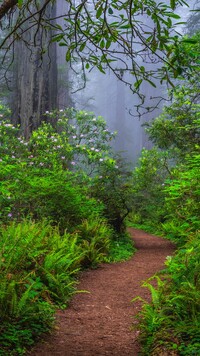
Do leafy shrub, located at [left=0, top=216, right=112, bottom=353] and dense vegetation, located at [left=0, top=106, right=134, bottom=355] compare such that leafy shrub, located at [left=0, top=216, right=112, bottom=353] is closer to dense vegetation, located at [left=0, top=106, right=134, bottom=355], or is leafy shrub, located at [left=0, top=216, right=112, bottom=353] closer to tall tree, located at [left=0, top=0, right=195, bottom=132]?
dense vegetation, located at [left=0, top=106, right=134, bottom=355]

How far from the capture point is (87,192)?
10.2 meters

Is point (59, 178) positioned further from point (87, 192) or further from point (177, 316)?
point (177, 316)

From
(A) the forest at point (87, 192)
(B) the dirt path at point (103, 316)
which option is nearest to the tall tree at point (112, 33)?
(A) the forest at point (87, 192)

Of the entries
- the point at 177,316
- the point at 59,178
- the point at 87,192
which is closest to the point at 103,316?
the point at 177,316

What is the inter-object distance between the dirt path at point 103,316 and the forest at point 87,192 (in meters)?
0.16

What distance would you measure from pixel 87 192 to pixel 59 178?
2168 millimetres

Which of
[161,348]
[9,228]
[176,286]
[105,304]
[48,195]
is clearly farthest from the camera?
[48,195]

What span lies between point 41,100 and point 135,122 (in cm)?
4574

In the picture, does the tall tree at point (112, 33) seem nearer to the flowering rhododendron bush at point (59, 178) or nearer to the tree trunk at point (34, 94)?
the flowering rhododendron bush at point (59, 178)

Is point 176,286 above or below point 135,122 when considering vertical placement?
below

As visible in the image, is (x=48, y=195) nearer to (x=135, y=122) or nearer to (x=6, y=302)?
(x=6, y=302)

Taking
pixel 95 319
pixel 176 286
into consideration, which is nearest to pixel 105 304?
pixel 95 319

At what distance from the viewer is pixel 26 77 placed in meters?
13.1

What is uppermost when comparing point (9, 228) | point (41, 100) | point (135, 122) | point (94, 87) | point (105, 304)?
point (94, 87)
